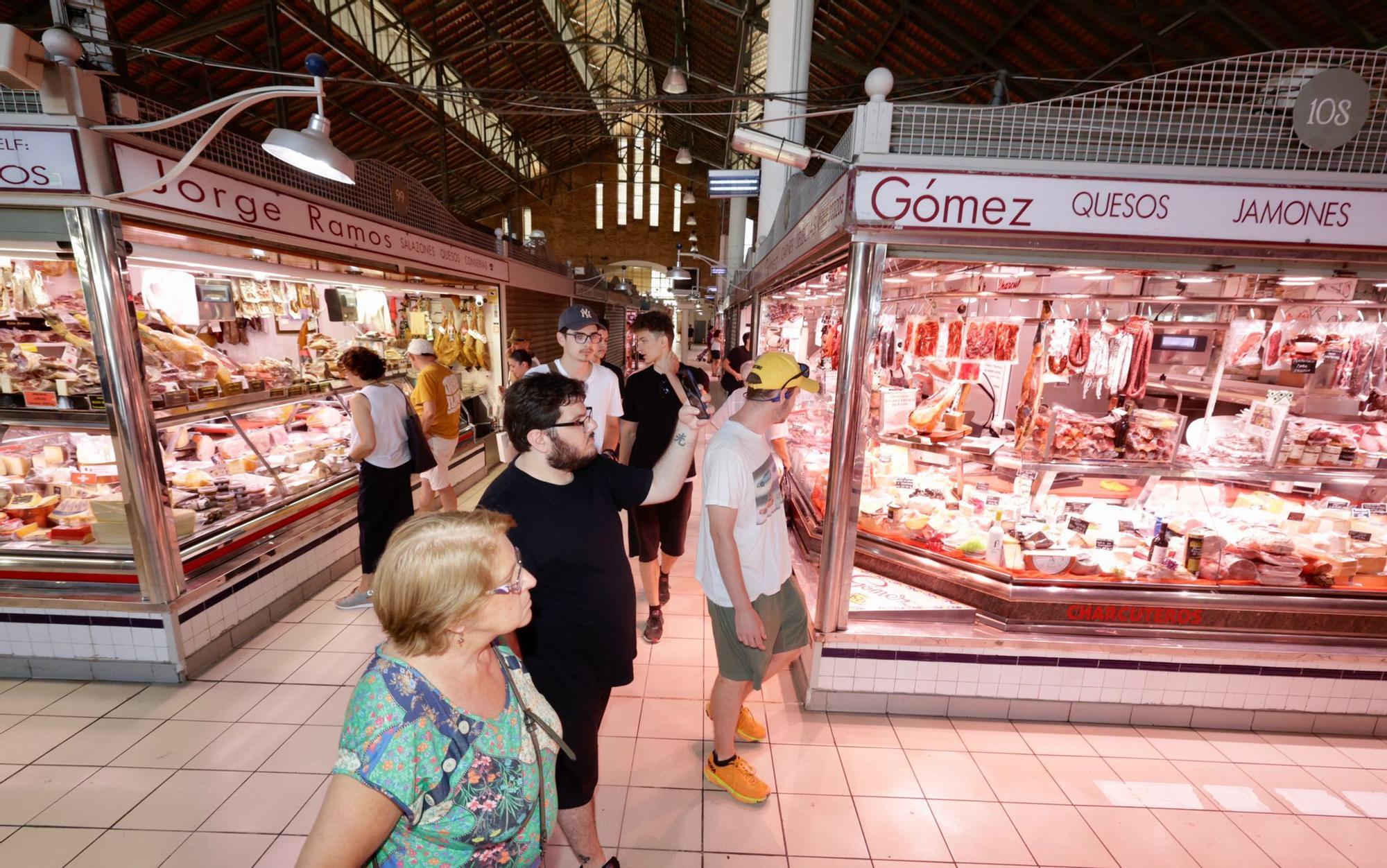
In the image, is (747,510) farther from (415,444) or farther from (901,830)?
(415,444)

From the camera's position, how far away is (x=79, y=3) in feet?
9.21

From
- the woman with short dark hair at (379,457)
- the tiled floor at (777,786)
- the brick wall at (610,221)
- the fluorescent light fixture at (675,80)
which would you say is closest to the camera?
the tiled floor at (777,786)

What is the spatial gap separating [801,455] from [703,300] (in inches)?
841

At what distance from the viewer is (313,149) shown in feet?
8.32

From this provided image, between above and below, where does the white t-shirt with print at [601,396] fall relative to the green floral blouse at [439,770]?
above

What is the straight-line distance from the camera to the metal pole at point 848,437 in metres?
2.71

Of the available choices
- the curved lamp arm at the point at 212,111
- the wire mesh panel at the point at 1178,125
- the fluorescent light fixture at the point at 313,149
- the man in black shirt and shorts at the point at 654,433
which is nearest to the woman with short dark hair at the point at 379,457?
the curved lamp arm at the point at 212,111

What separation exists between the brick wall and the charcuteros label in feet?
82.3

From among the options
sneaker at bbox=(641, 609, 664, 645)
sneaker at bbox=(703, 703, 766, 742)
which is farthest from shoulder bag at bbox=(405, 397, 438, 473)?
sneaker at bbox=(703, 703, 766, 742)

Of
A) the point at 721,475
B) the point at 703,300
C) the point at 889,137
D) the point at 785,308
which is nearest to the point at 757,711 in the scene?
the point at 721,475

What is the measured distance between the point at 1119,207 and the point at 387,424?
4318 millimetres

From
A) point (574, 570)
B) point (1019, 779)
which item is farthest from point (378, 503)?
point (1019, 779)

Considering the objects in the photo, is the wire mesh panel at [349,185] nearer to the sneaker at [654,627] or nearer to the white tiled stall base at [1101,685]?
the sneaker at [654,627]

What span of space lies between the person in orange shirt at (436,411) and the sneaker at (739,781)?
3.32 metres
